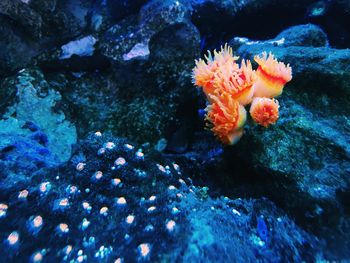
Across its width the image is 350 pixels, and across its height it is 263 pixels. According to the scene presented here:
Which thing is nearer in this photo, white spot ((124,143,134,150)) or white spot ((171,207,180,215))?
white spot ((171,207,180,215))

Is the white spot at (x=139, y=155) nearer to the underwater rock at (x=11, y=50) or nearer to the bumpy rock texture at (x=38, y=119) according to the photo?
the bumpy rock texture at (x=38, y=119)

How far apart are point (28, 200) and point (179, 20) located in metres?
2.43

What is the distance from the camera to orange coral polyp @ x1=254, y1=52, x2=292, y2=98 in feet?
8.89

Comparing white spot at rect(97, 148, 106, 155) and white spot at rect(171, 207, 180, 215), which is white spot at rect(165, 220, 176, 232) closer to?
white spot at rect(171, 207, 180, 215)

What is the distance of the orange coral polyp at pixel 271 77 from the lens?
2.71m

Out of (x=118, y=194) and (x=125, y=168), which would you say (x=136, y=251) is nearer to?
(x=118, y=194)

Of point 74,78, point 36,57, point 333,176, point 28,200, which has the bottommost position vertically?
point 333,176

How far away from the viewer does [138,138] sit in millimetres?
3680

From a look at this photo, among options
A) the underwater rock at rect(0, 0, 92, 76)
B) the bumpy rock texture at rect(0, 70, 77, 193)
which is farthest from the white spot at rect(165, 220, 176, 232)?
the underwater rock at rect(0, 0, 92, 76)

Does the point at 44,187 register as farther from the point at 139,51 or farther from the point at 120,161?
the point at 139,51

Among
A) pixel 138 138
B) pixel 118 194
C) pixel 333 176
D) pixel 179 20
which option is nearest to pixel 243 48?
pixel 179 20

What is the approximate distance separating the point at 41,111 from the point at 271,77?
8.64 feet

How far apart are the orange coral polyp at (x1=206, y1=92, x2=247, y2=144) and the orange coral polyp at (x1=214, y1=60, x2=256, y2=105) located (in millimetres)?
61

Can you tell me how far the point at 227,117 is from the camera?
265 centimetres
